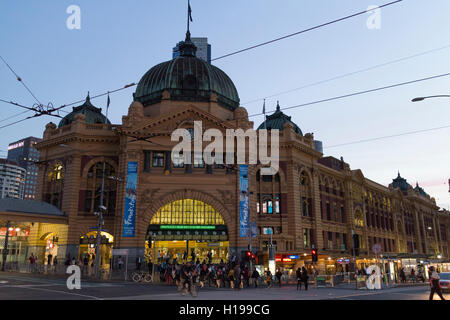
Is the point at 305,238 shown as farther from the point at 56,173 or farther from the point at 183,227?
the point at 56,173

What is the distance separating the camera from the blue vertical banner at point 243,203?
47.8m

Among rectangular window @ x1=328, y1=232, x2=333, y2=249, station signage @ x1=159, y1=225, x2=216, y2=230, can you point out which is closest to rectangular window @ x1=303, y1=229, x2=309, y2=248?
rectangular window @ x1=328, y1=232, x2=333, y2=249

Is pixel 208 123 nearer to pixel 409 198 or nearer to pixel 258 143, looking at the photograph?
pixel 258 143

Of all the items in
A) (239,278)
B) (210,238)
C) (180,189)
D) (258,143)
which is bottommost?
(239,278)

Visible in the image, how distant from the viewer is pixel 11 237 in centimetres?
5572

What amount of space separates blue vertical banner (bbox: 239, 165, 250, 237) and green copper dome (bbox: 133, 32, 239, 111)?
13.2 meters

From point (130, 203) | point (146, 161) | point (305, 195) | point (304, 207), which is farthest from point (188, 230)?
point (305, 195)

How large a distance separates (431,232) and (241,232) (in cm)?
8252

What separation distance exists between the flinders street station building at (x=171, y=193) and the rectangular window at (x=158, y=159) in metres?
0.13

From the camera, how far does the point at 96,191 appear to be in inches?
2031

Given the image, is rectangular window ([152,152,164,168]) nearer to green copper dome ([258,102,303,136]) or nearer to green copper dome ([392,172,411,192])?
green copper dome ([258,102,303,136])

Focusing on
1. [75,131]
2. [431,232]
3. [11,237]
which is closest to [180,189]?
[75,131]

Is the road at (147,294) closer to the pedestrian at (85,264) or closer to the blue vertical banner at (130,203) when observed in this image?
the pedestrian at (85,264)

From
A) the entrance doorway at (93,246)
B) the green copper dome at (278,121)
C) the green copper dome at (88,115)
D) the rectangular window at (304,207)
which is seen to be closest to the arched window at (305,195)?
the rectangular window at (304,207)
